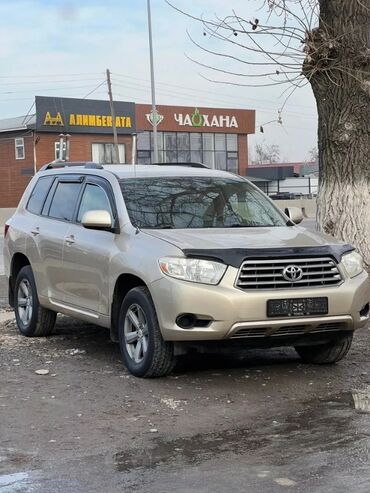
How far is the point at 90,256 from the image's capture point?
680cm

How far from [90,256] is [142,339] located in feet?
3.50

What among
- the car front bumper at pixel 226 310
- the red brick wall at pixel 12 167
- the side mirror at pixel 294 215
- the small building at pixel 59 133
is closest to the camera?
the car front bumper at pixel 226 310

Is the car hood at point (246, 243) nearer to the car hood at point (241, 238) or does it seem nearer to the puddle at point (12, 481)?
the car hood at point (241, 238)

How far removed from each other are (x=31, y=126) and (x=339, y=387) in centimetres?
4459

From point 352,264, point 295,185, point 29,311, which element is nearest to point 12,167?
point 295,185

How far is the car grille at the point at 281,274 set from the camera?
5723mm

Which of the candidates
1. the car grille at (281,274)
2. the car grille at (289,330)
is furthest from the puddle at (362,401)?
the car grille at (281,274)

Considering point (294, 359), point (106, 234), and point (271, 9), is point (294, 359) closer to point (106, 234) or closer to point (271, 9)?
point (106, 234)

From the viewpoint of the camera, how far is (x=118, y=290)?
21.4ft

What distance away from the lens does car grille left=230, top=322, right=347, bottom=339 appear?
5.72 metres

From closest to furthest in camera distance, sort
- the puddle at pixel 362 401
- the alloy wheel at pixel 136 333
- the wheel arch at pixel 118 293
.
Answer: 1. the puddle at pixel 362 401
2. the alloy wheel at pixel 136 333
3. the wheel arch at pixel 118 293

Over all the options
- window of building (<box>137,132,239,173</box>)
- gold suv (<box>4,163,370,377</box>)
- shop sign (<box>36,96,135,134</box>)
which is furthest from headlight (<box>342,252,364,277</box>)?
window of building (<box>137,132,239,173</box>)

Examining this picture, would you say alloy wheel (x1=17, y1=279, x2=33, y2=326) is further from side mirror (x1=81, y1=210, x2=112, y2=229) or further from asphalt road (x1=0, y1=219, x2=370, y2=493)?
side mirror (x1=81, y1=210, x2=112, y2=229)

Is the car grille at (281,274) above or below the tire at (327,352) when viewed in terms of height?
above
